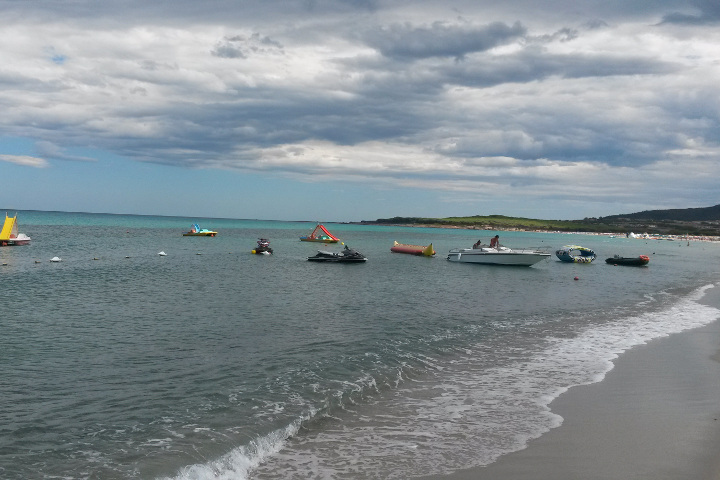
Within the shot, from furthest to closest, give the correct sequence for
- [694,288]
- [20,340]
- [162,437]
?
1. [694,288]
2. [20,340]
3. [162,437]

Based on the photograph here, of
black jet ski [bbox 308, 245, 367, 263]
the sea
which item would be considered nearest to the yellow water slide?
black jet ski [bbox 308, 245, 367, 263]

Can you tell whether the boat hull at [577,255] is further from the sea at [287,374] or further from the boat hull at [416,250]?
the sea at [287,374]

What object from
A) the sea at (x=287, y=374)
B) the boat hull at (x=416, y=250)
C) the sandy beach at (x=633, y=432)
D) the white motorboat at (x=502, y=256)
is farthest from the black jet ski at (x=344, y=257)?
the sandy beach at (x=633, y=432)

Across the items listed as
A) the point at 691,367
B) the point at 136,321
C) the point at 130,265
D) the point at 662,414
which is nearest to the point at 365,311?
the point at 136,321

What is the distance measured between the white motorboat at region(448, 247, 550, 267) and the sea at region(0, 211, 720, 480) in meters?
24.0

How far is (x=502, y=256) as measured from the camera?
196 feet

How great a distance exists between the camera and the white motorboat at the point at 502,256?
193 ft

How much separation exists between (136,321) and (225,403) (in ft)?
38.2

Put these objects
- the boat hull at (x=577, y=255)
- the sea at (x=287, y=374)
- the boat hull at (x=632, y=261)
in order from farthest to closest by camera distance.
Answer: the boat hull at (x=577, y=255) < the boat hull at (x=632, y=261) < the sea at (x=287, y=374)

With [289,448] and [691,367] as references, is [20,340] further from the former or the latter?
[691,367]

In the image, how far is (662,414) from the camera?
12.1 m

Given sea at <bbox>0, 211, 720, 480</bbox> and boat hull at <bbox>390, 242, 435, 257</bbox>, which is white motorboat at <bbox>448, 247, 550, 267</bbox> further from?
sea at <bbox>0, 211, 720, 480</bbox>

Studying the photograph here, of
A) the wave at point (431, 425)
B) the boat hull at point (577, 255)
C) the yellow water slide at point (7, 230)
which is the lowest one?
the wave at point (431, 425)

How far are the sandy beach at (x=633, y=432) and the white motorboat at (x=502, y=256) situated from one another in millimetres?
42245
